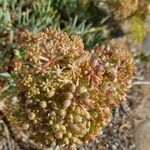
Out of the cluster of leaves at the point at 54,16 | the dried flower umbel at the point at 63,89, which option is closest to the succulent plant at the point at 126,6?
the cluster of leaves at the point at 54,16

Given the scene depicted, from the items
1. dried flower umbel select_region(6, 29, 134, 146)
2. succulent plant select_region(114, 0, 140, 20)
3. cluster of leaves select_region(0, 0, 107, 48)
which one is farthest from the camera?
cluster of leaves select_region(0, 0, 107, 48)

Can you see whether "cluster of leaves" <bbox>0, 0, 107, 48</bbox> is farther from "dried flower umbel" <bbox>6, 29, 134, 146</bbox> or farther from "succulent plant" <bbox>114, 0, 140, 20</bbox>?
"dried flower umbel" <bbox>6, 29, 134, 146</bbox>

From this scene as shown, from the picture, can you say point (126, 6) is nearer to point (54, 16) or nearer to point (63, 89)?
point (54, 16)

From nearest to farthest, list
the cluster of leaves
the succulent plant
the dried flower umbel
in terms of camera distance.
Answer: the dried flower umbel → the succulent plant → the cluster of leaves

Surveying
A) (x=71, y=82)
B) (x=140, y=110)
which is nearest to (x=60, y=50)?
(x=71, y=82)

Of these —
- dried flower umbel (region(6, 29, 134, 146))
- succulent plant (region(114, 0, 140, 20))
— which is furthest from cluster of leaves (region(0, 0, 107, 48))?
dried flower umbel (region(6, 29, 134, 146))

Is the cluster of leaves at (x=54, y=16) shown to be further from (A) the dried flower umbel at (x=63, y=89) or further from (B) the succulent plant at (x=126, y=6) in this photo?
(A) the dried flower umbel at (x=63, y=89)

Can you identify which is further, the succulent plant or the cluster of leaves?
the cluster of leaves

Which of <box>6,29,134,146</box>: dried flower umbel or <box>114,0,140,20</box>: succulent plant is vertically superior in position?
<box>6,29,134,146</box>: dried flower umbel
